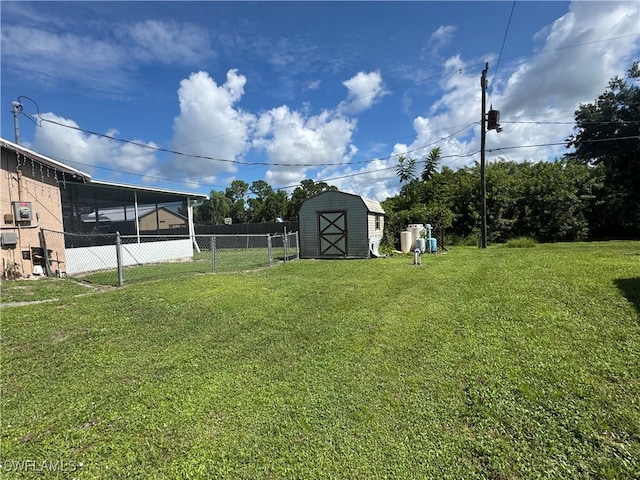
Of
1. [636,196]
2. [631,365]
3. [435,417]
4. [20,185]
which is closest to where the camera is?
[435,417]

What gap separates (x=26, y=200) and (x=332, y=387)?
9.72 metres

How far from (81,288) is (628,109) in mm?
32111

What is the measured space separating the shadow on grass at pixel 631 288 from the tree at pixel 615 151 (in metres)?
16.2

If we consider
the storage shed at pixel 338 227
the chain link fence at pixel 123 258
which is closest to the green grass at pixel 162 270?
the chain link fence at pixel 123 258

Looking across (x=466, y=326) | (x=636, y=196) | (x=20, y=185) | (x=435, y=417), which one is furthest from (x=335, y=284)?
(x=636, y=196)

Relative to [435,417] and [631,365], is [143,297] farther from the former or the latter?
[631,365]

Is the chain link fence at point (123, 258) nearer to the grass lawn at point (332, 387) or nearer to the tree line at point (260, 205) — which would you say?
the grass lawn at point (332, 387)

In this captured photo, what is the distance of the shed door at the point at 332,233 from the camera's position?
1340 cm

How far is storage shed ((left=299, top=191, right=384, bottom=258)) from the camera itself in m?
13.1

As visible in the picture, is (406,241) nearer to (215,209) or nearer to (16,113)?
(16,113)

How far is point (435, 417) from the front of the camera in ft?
7.86

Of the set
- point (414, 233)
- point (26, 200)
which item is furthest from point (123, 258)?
point (414, 233)

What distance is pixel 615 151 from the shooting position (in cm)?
2234

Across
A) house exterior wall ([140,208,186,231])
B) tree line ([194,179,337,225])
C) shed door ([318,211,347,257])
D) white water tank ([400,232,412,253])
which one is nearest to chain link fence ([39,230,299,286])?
house exterior wall ([140,208,186,231])
